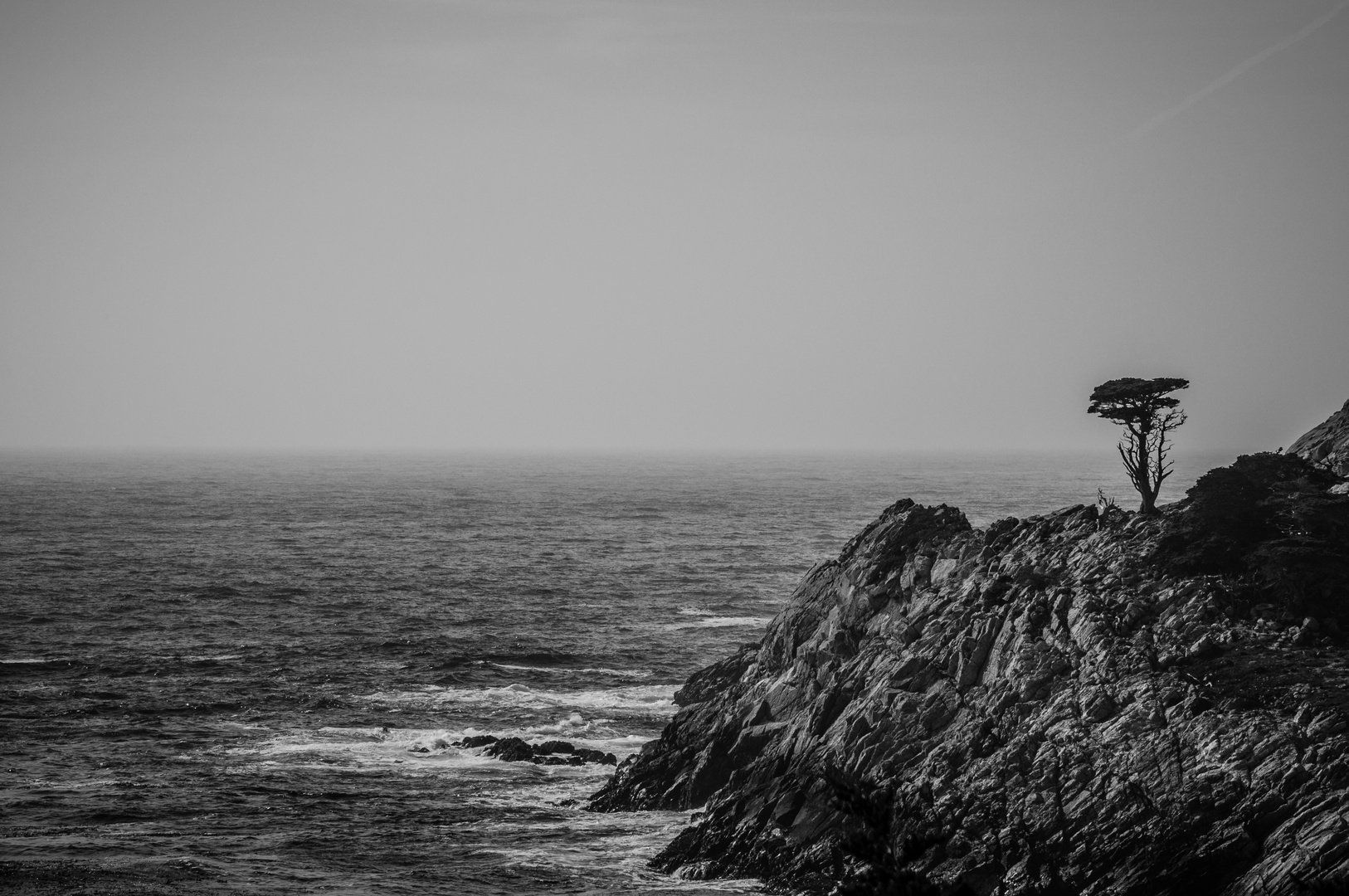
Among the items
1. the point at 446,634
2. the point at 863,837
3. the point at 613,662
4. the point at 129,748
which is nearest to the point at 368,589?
the point at 446,634

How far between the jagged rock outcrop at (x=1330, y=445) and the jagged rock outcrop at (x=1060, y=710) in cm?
363

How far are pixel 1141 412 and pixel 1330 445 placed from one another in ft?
30.9

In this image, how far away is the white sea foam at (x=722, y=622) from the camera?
7512 cm

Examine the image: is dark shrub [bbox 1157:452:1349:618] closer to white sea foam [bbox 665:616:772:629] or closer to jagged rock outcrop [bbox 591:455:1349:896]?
jagged rock outcrop [bbox 591:455:1349:896]

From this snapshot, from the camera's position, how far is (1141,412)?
4453cm

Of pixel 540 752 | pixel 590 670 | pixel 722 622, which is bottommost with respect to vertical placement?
pixel 540 752

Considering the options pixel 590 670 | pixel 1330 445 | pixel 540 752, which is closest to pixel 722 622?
pixel 590 670

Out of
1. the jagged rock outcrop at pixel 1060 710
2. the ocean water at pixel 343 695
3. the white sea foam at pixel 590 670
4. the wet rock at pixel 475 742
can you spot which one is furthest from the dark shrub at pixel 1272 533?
the white sea foam at pixel 590 670

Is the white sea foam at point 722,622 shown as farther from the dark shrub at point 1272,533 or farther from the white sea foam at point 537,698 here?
the dark shrub at point 1272,533

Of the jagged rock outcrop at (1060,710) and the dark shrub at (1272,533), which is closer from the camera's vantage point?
the jagged rock outcrop at (1060,710)

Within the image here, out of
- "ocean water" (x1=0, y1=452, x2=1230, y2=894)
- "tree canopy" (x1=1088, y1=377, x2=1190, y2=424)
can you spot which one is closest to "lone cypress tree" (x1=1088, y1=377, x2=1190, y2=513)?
"tree canopy" (x1=1088, y1=377, x2=1190, y2=424)

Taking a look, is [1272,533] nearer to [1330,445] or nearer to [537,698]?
[1330,445]

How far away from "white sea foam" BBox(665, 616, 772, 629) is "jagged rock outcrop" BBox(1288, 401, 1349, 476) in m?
37.5

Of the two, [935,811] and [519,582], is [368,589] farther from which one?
[935,811]
